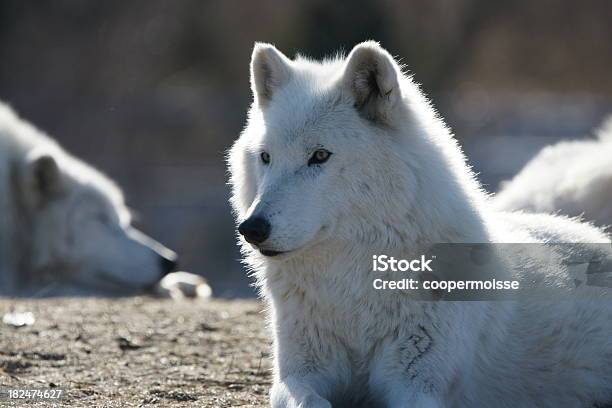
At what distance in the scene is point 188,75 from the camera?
26.2 m

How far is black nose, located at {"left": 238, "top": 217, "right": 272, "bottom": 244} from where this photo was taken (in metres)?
3.97

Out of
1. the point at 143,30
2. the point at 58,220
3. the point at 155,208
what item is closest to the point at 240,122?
the point at 155,208

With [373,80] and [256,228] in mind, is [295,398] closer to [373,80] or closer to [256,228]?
[256,228]

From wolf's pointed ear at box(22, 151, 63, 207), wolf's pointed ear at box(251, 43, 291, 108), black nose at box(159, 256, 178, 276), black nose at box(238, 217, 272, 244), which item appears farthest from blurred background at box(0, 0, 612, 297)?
black nose at box(238, 217, 272, 244)

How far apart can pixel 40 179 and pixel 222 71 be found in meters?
16.6

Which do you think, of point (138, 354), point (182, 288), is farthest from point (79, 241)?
point (138, 354)

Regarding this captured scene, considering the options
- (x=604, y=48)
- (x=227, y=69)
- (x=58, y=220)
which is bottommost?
(x=58, y=220)

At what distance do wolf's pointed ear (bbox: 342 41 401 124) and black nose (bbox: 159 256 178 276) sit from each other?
5.45 meters

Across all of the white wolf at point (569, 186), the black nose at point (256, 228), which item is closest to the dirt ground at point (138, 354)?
the black nose at point (256, 228)

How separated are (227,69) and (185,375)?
20678mm

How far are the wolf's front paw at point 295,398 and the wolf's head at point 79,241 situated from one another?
5.42 m

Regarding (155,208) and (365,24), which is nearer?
(155,208)

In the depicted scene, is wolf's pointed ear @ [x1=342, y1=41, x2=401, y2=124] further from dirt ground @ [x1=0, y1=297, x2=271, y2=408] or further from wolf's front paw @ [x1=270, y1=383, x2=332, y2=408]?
dirt ground @ [x1=0, y1=297, x2=271, y2=408]

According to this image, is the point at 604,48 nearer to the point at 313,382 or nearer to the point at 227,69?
the point at 227,69
